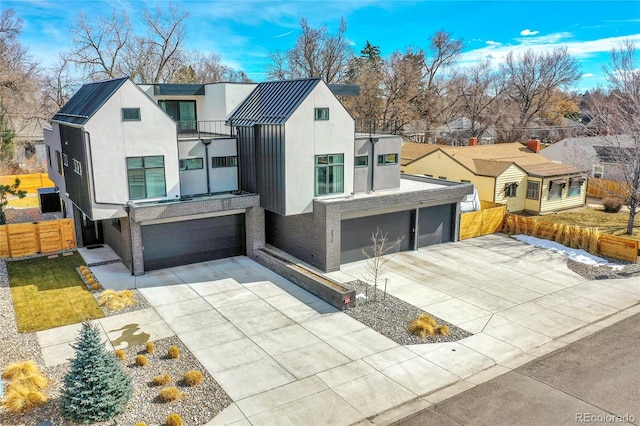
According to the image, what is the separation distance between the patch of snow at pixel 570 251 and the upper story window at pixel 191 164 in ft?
57.3

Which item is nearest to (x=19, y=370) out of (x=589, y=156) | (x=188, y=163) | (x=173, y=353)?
(x=173, y=353)

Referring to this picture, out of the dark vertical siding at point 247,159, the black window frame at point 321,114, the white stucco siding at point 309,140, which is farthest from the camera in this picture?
the dark vertical siding at point 247,159

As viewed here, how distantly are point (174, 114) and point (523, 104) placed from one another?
2082 inches

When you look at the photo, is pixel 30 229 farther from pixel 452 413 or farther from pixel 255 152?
pixel 452 413

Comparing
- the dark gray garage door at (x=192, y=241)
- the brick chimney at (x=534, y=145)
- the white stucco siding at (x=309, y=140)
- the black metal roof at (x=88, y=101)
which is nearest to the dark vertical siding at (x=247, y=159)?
the dark gray garage door at (x=192, y=241)

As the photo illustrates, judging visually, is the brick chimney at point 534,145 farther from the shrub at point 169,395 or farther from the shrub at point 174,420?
the shrub at point 174,420

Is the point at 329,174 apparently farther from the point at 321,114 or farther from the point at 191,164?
the point at 191,164

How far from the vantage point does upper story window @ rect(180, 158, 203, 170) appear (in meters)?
21.2

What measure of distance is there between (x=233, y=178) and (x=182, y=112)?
5526 millimetres

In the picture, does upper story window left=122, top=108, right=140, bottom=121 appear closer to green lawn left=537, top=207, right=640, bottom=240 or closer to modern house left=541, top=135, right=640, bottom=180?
green lawn left=537, top=207, right=640, bottom=240

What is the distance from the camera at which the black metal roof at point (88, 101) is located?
1850 cm

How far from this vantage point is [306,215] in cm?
2133

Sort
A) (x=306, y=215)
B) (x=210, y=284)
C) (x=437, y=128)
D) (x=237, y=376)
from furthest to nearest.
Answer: (x=437, y=128), (x=306, y=215), (x=210, y=284), (x=237, y=376)

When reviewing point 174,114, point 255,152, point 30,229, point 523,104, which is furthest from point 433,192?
point 523,104
